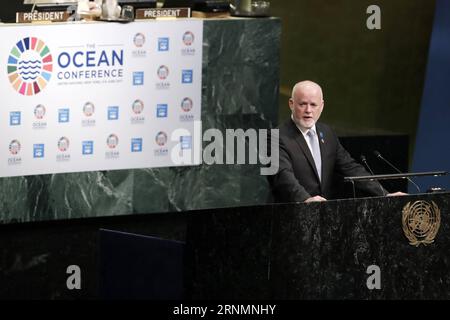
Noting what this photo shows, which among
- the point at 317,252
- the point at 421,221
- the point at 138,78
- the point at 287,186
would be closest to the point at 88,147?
the point at 138,78

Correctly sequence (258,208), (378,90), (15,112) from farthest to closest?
(378,90), (15,112), (258,208)

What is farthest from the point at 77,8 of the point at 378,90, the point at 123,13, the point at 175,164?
the point at 378,90

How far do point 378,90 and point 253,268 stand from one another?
15.8 feet

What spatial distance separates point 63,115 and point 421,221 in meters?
3.10

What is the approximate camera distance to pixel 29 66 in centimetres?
898

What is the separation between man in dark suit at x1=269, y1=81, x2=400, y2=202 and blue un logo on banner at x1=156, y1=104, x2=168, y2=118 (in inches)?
70.6

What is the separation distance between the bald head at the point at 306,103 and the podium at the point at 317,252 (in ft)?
3.49

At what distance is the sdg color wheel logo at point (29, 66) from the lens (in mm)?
8906

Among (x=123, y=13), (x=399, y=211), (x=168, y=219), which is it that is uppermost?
(x=123, y=13)

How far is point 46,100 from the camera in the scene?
9.09 meters

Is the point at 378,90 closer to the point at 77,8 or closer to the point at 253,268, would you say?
the point at 77,8

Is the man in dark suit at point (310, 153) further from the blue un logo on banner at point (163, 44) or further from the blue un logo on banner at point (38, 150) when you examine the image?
the blue un logo on banner at point (38, 150)

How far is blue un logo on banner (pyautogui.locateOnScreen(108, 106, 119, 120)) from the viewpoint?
9352 millimetres

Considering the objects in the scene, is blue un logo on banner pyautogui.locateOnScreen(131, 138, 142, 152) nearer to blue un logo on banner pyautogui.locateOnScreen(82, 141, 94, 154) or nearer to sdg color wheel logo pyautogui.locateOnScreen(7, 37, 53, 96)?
blue un logo on banner pyautogui.locateOnScreen(82, 141, 94, 154)
